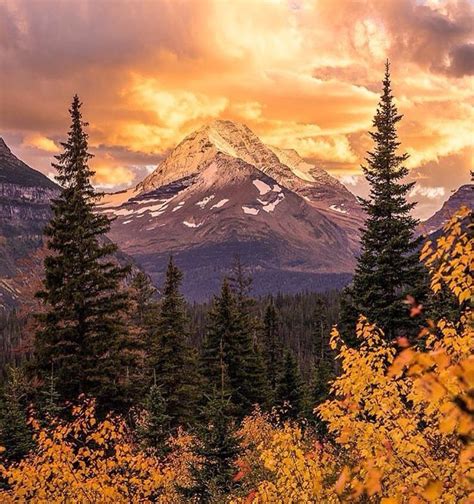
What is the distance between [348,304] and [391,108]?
1015cm

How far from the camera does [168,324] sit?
123 feet

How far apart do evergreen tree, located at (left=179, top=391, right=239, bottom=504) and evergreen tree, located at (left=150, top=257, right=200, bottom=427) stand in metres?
17.8

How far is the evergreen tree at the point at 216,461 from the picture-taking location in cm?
1748

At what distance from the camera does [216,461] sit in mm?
18141

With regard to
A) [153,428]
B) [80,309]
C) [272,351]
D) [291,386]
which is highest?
[80,309]

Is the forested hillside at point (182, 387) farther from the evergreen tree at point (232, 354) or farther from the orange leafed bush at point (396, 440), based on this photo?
the evergreen tree at point (232, 354)

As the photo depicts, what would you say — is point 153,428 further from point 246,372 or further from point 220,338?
point 246,372

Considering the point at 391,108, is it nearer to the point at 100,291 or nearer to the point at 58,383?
the point at 100,291

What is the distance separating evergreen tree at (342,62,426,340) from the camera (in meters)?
25.5

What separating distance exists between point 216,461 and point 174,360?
19284 millimetres

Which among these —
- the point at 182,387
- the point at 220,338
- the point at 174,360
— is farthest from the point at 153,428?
the point at 220,338

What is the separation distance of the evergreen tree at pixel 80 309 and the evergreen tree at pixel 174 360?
42.9ft

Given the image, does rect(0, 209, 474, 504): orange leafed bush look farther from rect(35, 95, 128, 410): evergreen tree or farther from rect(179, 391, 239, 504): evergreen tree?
rect(35, 95, 128, 410): evergreen tree

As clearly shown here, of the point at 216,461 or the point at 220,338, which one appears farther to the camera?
the point at 220,338
